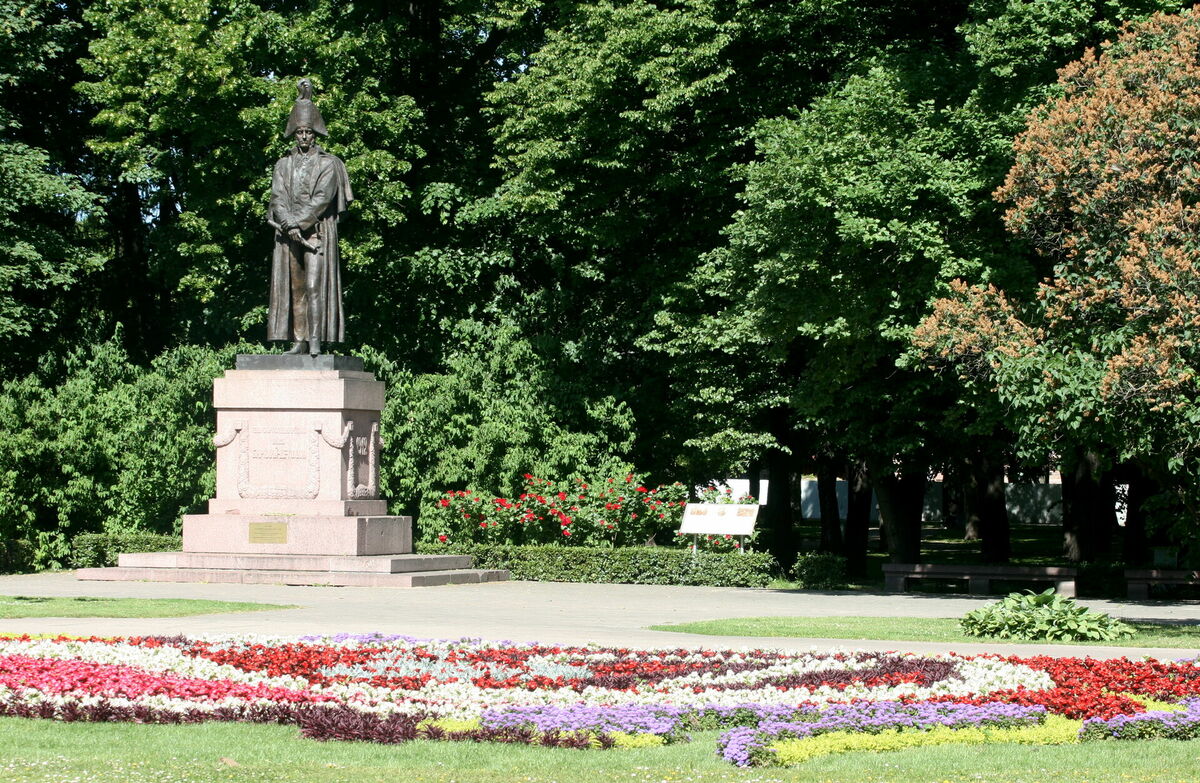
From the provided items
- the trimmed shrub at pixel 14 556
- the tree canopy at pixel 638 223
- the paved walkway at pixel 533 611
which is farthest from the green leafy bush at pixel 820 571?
the trimmed shrub at pixel 14 556

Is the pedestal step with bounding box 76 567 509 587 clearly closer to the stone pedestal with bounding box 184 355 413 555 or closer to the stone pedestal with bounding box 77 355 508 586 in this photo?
the stone pedestal with bounding box 77 355 508 586

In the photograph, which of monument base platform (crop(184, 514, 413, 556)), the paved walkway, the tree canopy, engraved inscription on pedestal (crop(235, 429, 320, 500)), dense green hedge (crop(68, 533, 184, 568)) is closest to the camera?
the paved walkway

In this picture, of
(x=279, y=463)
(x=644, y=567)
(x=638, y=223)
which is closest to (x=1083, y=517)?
(x=638, y=223)

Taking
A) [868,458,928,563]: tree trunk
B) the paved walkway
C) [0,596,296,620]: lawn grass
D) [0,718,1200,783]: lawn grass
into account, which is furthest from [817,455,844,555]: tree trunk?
[0,718,1200,783]: lawn grass

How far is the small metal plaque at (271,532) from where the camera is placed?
23641mm

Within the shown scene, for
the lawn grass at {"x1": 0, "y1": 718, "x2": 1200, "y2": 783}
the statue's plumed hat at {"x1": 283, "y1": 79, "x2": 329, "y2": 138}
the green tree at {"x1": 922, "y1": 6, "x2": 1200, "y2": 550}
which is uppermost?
the statue's plumed hat at {"x1": 283, "y1": 79, "x2": 329, "y2": 138}

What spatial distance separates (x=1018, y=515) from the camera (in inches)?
3093

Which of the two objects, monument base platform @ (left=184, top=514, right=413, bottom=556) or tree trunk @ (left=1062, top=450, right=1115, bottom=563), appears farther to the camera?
tree trunk @ (left=1062, top=450, right=1115, bottom=563)

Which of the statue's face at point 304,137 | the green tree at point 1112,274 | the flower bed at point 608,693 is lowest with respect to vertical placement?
the flower bed at point 608,693

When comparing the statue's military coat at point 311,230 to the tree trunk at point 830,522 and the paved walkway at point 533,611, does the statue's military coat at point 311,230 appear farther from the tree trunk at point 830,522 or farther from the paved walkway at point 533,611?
the tree trunk at point 830,522

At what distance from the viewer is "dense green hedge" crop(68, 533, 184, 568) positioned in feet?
88.3

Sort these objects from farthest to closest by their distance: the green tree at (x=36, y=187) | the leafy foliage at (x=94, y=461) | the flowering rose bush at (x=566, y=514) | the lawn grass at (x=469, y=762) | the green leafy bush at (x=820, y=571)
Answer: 1. the green tree at (x=36, y=187)
2. the leafy foliage at (x=94, y=461)
3. the flowering rose bush at (x=566, y=514)
4. the green leafy bush at (x=820, y=571)
5. the lawn grass at (x=469, y=762)

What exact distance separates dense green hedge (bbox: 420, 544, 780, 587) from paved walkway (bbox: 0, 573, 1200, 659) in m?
0.46

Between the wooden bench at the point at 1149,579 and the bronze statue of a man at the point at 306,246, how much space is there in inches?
513
